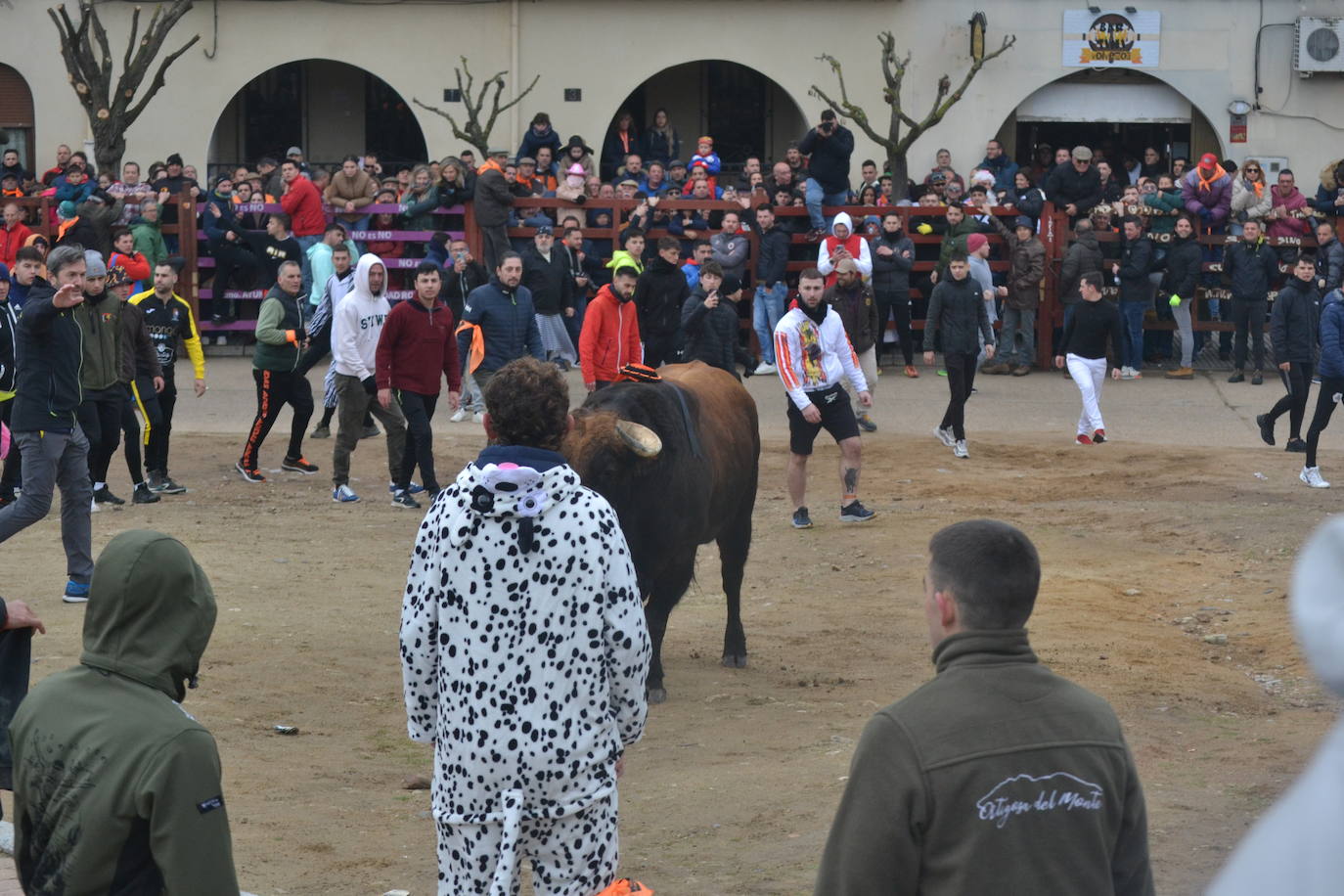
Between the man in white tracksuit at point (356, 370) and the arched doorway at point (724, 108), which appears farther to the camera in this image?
the arched doorway at point (724, 108)

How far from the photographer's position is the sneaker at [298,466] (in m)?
14.7

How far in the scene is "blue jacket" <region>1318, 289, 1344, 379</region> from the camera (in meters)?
13.8

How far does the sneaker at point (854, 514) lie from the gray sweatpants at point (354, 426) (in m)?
3.50

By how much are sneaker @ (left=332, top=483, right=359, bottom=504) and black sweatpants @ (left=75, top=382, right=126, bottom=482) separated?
70.4 inches

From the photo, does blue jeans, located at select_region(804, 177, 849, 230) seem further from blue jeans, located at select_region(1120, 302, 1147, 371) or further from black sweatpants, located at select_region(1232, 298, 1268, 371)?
black sweatpants, located at select_region(1232, 298, 1268, 371)

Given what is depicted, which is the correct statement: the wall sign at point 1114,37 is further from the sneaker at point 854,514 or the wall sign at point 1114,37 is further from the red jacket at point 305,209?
the sneaker at point 854,514

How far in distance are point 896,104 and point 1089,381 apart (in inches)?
348

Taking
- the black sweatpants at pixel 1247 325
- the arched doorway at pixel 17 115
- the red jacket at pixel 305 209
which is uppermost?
the arched doorway at pixel 17 115

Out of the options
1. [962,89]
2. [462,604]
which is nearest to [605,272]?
[962,89]

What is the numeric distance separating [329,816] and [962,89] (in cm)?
1886

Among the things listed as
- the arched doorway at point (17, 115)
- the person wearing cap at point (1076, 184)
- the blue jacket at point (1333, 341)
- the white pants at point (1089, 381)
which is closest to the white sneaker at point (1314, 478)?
the blue jacket at point (1333, 341)

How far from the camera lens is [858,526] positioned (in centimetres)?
1298

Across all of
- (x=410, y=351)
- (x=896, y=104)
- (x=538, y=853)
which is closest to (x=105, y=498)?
(x=410, y=351)

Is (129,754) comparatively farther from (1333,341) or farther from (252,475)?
(1333,341)
